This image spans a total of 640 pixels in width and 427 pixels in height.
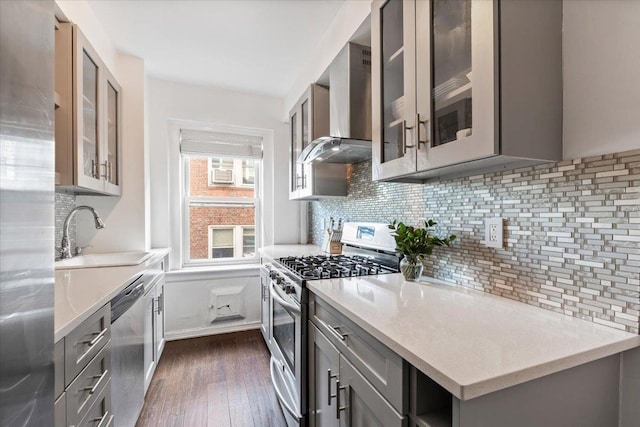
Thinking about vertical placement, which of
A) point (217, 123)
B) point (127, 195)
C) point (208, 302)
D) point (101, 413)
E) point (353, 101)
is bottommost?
point (208, 302)

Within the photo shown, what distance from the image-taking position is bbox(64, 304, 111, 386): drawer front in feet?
2.89

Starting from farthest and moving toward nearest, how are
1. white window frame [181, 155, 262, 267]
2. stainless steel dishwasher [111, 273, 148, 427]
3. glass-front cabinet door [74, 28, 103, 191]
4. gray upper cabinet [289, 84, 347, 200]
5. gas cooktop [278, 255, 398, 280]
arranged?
white window frame [181, 155, 262, 267] < gray upper cabinet [289, 84, 347, 200] < glass-front cabinet door [74, 28, 103, 191] < gas cooktop [278, 255, 398, 280] < stainless steel dishwasher [111, 273, 148, 427]

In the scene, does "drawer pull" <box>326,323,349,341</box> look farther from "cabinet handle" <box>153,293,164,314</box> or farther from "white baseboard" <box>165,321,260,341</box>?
"white baseboard" <box>165,321,260,341</box>

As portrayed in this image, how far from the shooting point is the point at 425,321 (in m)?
0.87

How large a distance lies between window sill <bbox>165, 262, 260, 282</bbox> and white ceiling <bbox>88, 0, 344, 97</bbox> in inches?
74.7

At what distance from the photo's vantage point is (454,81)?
0.99 metres

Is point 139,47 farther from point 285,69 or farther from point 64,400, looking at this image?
point 64,400

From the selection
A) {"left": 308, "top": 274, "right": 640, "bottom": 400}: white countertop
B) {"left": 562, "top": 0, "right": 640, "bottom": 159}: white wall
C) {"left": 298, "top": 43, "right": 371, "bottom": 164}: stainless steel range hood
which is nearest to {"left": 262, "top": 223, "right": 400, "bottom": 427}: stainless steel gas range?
{"left": 308, "top": 274, "right": 640, "bottom": 400}: white countertop

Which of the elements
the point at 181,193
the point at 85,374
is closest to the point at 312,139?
the point at 181,193

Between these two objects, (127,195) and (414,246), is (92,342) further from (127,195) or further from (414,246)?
(127,195)

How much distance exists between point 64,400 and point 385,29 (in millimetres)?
1868

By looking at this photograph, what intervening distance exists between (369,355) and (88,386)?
1004 millimetres

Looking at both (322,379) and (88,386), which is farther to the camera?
(322,379)

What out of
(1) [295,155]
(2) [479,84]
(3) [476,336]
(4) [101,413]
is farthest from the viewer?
(1) [295,155]
